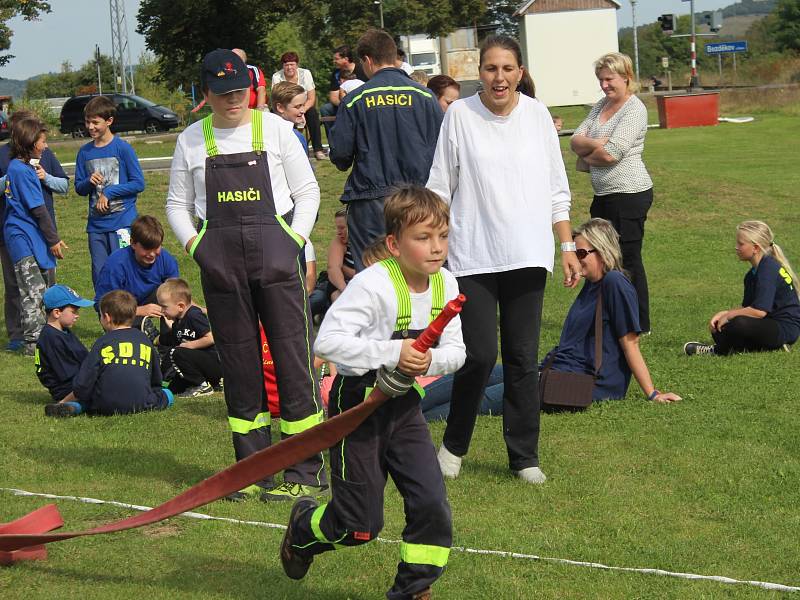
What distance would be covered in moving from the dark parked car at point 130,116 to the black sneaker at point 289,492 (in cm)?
4198

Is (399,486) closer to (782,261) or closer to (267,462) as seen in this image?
(267,462)

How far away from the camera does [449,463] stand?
6074mm

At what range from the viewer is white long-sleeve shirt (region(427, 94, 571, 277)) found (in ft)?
18.9

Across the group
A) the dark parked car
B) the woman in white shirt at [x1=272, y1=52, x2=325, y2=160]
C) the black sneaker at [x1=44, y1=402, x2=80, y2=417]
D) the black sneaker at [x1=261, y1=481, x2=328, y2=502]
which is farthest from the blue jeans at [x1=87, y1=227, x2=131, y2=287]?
the dark parked car

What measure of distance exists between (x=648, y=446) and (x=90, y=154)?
6.42 m

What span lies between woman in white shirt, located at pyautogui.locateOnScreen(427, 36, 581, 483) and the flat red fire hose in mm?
1694

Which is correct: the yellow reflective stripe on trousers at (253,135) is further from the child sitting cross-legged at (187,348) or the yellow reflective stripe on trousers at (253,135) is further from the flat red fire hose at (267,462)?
the child sitting cross-legged at (187,348)

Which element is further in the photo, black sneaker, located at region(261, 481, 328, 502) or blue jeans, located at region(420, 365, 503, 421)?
blue jeans, located at region(420, 365, 503, 421)

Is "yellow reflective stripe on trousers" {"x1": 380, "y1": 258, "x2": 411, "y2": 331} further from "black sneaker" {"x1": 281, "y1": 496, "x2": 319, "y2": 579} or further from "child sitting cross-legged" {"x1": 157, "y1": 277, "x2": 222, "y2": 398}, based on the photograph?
"child sitting cross-legged" {"x1": 157, "y1": 277, "x2": 222, "y2": 398}

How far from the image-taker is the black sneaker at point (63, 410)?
821 centimetres

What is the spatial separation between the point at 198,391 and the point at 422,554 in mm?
5044

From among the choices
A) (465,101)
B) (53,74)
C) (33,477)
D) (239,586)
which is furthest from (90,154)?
(53,74)

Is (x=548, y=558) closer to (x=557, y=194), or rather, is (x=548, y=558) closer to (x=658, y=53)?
(x=557, y=194)

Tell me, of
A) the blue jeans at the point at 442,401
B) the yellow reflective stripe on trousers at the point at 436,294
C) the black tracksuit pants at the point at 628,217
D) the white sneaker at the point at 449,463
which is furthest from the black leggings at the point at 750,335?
the yellow reflective stripe on trousers at the point at 436,294
